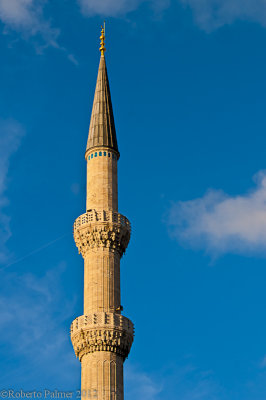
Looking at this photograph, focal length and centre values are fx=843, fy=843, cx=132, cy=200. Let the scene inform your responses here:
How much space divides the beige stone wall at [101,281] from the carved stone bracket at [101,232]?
1.40 feet

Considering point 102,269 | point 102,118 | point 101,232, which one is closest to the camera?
point 102,269

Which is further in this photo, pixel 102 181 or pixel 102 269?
pixel 102 181

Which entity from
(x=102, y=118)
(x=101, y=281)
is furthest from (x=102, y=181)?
(x=101, y=281)

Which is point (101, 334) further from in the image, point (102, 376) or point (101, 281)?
point (101, 281)

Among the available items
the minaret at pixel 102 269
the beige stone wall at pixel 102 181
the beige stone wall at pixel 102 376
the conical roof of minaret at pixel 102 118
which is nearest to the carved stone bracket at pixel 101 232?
the minaret at pixel 102 269

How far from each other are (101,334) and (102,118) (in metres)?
13.5

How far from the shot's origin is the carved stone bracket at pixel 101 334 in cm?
4228

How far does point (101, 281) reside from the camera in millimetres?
43594

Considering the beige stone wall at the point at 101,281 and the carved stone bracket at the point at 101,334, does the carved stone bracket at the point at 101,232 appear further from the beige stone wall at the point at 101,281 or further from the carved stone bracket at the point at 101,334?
the carved stone bracket at the point at 101,334

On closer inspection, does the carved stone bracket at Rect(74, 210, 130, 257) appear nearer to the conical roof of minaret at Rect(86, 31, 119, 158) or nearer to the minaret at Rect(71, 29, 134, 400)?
the minaret at Rect(71, 29, 134, 400)

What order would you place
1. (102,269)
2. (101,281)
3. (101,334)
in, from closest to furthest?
(101,334) < (101,281) < (102,269)

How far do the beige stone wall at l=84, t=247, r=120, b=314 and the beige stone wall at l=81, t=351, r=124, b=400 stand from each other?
2396mm

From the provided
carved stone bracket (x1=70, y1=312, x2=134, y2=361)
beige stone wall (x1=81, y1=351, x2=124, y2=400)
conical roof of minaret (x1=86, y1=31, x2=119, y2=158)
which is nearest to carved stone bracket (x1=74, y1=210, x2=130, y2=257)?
carved stone bracket (x1=70, y1=312, x2=134, y2=361)

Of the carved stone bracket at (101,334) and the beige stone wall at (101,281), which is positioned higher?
the beige stone wall at (101,281)
